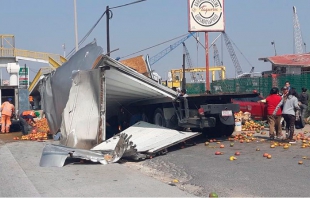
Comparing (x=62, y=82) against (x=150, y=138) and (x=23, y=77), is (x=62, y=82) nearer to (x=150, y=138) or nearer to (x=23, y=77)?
(x=150, y=138)

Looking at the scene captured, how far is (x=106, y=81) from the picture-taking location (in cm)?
1450

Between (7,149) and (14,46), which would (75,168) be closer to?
(7,149)

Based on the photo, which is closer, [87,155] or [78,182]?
[78,182]

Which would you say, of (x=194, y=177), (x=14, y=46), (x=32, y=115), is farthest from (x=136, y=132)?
(x=14, y=46)

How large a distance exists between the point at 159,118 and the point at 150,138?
2.74 m

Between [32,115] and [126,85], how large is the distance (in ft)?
27.7

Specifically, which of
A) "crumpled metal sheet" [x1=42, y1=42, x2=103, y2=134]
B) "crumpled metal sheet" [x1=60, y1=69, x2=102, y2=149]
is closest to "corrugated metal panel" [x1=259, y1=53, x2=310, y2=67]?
"crumpled metal sheet" [x1=42, y1=42, x2=103, y2=134]

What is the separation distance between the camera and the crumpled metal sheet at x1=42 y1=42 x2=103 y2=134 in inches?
670

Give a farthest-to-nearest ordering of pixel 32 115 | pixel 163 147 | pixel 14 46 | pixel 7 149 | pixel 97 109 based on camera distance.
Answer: pixel 14 46
pixel 32 115
pixel 7 149
pixel 97 109
pixel 163 147

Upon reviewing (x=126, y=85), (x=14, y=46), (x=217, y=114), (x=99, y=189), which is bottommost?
(x=99, y=189)

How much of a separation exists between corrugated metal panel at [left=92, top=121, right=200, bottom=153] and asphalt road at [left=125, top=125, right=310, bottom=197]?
0.33 meters

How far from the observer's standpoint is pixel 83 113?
45.9ft

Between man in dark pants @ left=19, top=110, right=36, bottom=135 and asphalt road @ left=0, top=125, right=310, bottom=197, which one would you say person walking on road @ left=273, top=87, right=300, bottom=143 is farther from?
man in dark pants @ left=19, top=110, right=36, bottom=135

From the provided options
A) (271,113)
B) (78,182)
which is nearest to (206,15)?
(271,113)
